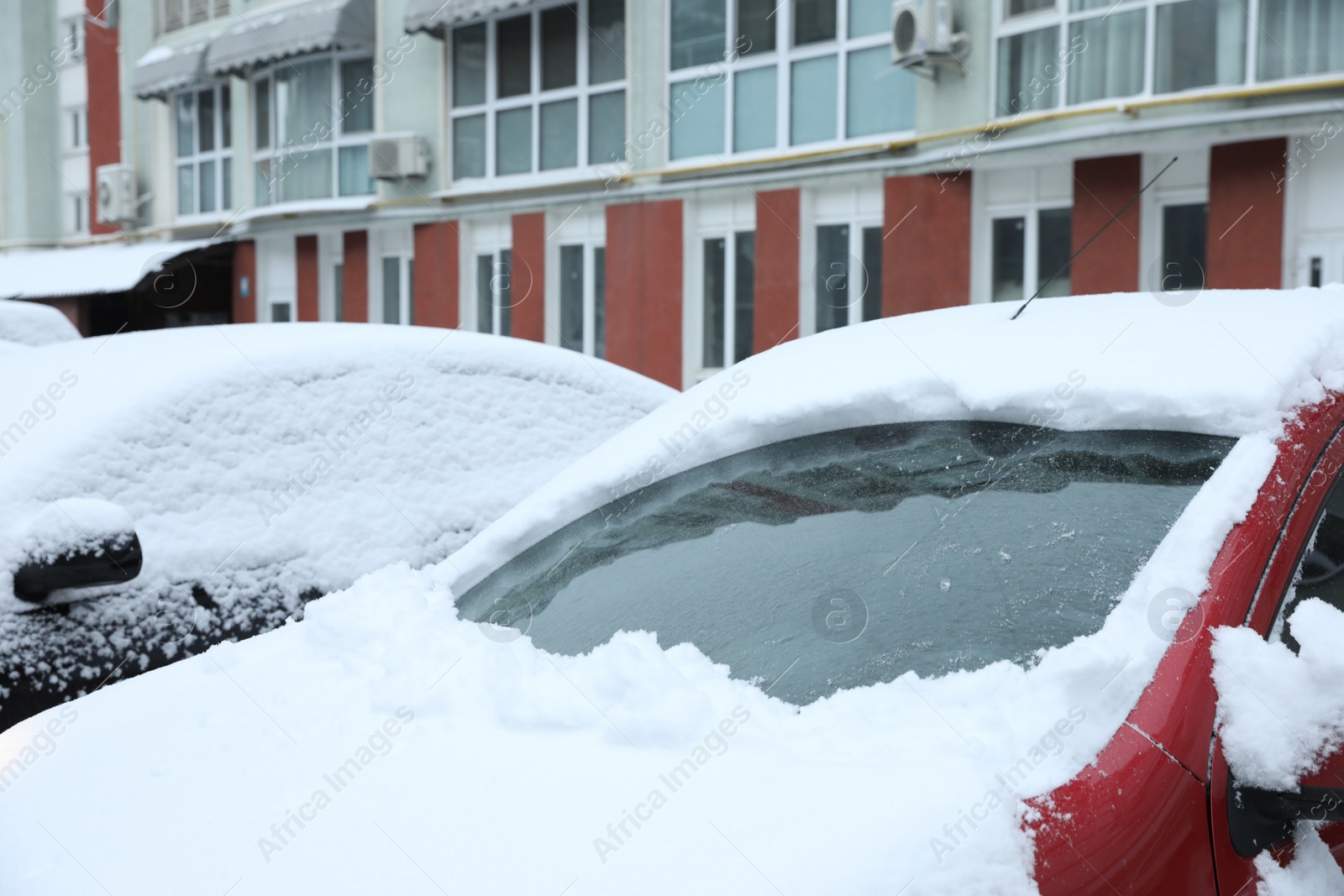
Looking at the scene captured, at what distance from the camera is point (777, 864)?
132cm

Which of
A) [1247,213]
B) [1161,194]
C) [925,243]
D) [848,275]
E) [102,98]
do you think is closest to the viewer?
A: [1247,213]

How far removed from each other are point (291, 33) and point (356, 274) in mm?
3536

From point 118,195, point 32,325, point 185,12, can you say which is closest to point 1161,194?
point 32,325

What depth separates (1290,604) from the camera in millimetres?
1692

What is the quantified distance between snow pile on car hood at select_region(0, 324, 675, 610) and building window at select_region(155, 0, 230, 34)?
1891 cm

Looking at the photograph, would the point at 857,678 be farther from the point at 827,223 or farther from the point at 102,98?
the point at 102,98

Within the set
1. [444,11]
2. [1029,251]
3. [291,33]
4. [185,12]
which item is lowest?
[1029,251]

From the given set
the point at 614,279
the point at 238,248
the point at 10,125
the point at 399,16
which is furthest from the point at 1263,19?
the point at 10,125

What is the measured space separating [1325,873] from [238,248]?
20804 millimetres

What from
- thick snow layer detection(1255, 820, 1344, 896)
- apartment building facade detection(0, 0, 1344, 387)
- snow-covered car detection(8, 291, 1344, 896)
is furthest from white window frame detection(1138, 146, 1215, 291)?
thick snow layer detection(1255, 820, 1344, 896)

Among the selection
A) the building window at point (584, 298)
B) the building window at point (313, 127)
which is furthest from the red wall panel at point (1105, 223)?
the building window at point (313, 127)

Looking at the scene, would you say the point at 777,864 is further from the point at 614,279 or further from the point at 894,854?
the point at 614,279

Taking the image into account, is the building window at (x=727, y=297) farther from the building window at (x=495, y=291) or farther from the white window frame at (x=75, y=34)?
the white window frame at (x=75, y=34)

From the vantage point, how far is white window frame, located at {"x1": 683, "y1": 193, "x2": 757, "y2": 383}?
551 inches
